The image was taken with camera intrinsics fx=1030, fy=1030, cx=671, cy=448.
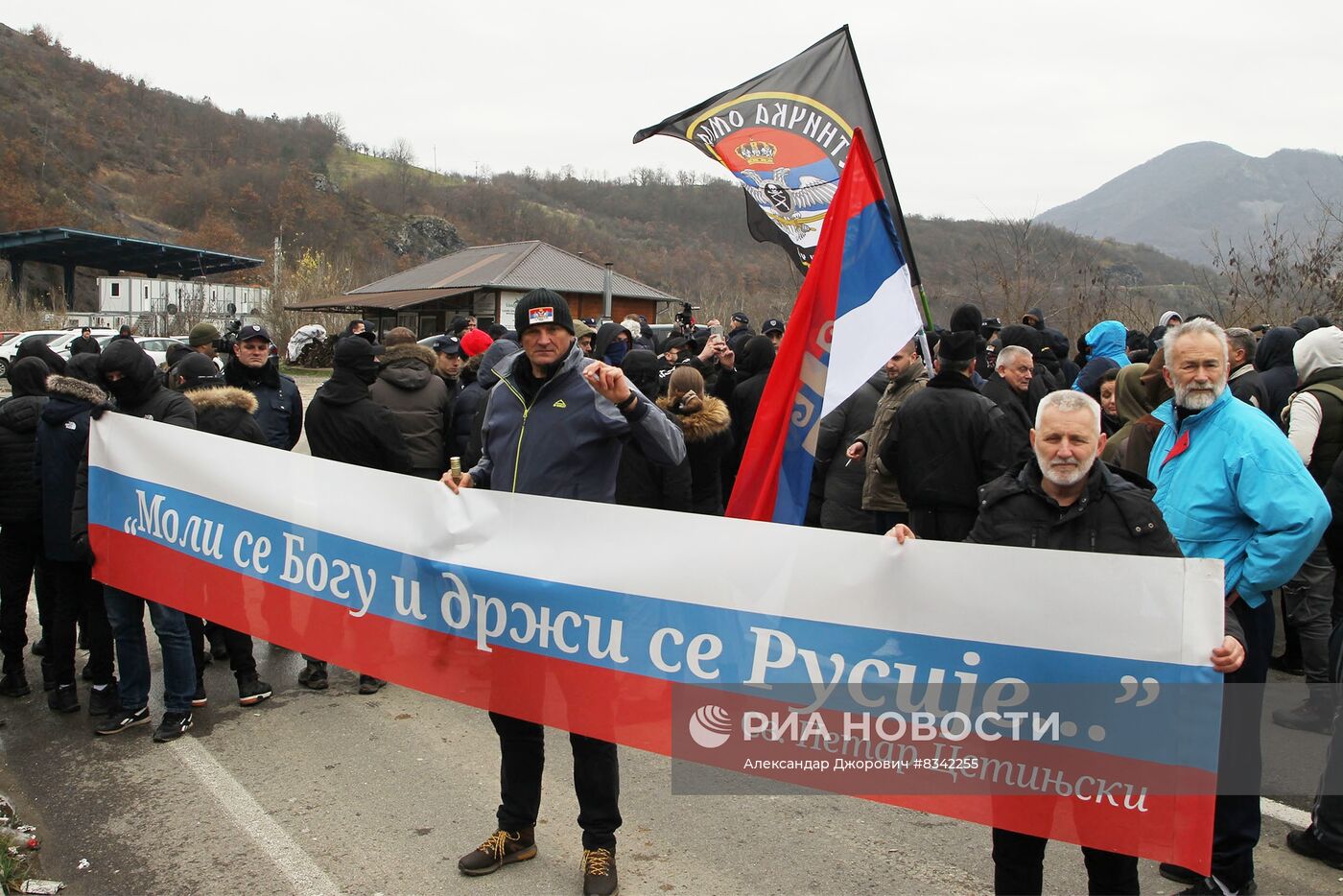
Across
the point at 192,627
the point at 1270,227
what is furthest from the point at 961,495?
the point at 1270,227

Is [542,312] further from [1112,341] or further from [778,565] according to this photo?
[1112,341]

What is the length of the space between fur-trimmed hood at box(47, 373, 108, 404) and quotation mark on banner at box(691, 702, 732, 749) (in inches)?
143

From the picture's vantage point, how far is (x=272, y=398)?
22.7 ft

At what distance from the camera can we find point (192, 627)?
19.2 feet

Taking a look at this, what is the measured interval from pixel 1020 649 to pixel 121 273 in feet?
255

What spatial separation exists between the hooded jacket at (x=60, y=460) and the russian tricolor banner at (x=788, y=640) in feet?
4.55

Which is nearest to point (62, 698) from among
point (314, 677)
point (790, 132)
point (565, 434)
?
point (314, 677)

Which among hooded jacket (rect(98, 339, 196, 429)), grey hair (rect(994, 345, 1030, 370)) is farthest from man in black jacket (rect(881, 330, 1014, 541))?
hooded jacket (rect(98, 339, 196, 429))

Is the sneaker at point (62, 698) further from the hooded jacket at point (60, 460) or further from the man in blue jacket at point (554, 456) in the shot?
the man in blue jacket at point (554, 456)

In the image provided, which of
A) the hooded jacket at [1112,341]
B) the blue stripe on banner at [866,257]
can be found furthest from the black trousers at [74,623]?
the hooded jacket at [1112,341]

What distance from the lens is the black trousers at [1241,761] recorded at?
3.52 metres

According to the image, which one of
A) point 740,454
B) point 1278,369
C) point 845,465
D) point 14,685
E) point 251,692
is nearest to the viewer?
point 251,692

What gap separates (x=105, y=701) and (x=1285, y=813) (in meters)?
5.75

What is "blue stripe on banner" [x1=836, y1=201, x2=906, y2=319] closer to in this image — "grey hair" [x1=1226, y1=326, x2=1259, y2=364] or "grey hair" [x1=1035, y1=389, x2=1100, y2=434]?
"grey hair" [x1=1035, y1=389, x2=1100, y2=434]
